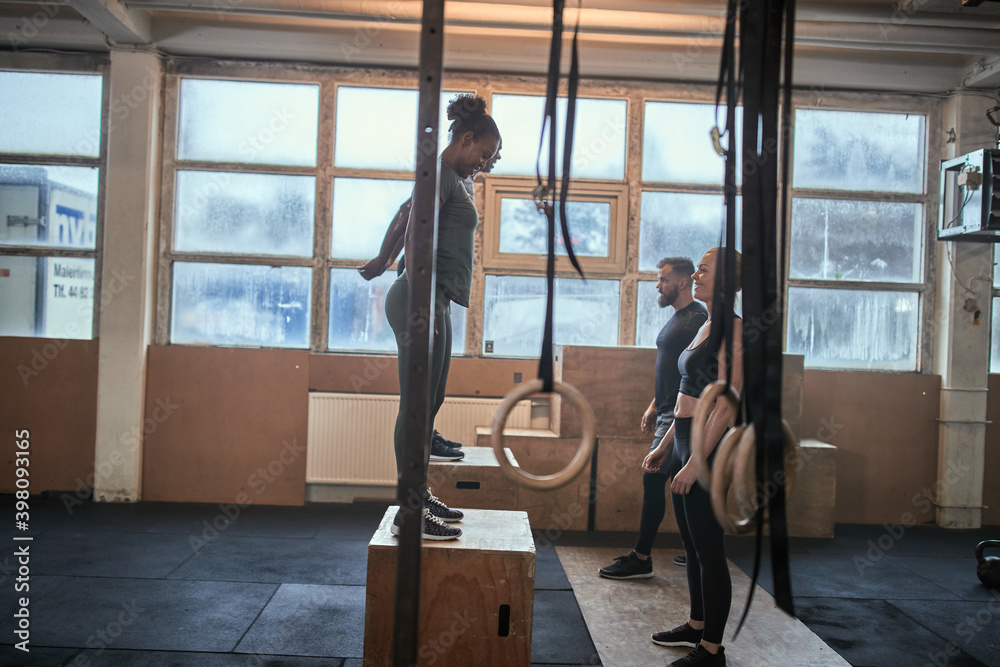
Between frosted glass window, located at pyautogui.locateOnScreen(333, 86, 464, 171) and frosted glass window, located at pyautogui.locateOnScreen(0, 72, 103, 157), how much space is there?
1.66 m

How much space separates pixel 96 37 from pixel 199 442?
280cm

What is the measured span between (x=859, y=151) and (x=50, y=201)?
5709 mm

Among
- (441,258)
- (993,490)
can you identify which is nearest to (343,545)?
(441,258)

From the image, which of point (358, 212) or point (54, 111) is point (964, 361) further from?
point (54, 111)

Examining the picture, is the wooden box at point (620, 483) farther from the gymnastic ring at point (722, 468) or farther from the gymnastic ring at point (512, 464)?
the gymnastic ring at point (722, 468)

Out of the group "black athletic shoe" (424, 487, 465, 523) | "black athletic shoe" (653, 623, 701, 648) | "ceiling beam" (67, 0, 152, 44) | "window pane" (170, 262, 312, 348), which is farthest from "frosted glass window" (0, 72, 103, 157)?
"black athletic shoe" (653, 623, 701, 648)

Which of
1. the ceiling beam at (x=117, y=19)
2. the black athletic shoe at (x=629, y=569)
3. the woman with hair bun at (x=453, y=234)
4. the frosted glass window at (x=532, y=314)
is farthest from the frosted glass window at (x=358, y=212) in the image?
the black athletic shoe at (x=629, y=569)

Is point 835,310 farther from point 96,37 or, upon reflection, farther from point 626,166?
point 96,37

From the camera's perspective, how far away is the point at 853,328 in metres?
4.58

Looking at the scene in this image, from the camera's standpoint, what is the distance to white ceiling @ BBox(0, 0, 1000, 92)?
387cm

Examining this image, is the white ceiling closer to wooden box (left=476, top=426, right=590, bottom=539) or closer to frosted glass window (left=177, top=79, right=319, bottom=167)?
frosted glass window (left=177, top=79, right=319, bottom=167)

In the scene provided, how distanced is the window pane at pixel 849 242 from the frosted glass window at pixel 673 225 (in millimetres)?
624

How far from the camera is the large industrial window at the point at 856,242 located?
4.58 metres

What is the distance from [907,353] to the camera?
15.1ft
